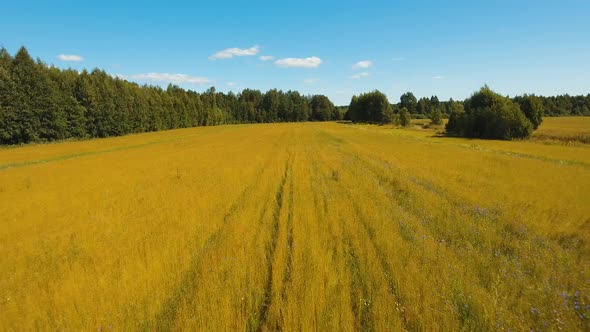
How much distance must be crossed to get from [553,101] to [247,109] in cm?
14376

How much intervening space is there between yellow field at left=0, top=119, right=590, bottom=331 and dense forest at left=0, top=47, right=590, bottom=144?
Answer: 1782 inches

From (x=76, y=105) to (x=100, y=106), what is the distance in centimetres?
599

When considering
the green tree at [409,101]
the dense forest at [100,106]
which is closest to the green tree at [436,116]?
the dense forest at [100,106]

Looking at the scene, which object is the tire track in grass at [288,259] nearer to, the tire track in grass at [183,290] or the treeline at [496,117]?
the tire track in grass at [183,290]

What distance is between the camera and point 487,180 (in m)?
14.0

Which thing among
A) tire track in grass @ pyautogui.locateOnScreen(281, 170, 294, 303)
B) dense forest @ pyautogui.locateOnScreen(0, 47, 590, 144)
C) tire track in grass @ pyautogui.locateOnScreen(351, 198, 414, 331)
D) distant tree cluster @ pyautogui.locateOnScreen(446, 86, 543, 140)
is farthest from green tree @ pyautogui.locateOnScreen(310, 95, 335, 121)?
tire track in grass @ pyautogui.locateOnScreen(351, 198, 414, 331)

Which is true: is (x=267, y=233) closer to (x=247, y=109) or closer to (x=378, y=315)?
(x=378, y=315)

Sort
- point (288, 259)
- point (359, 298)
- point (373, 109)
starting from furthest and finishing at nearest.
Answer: point (373, 109)
point (288, 259)
point (359, 298)

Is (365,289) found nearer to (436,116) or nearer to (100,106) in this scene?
(100,106)

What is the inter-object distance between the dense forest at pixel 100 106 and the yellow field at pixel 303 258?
148 feet

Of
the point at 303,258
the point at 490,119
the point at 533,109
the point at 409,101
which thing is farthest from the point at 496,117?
the point at 409,101

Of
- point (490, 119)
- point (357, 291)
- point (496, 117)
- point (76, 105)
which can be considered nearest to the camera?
point (357, 291)

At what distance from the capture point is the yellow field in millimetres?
4414

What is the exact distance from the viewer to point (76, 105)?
53.8 m
